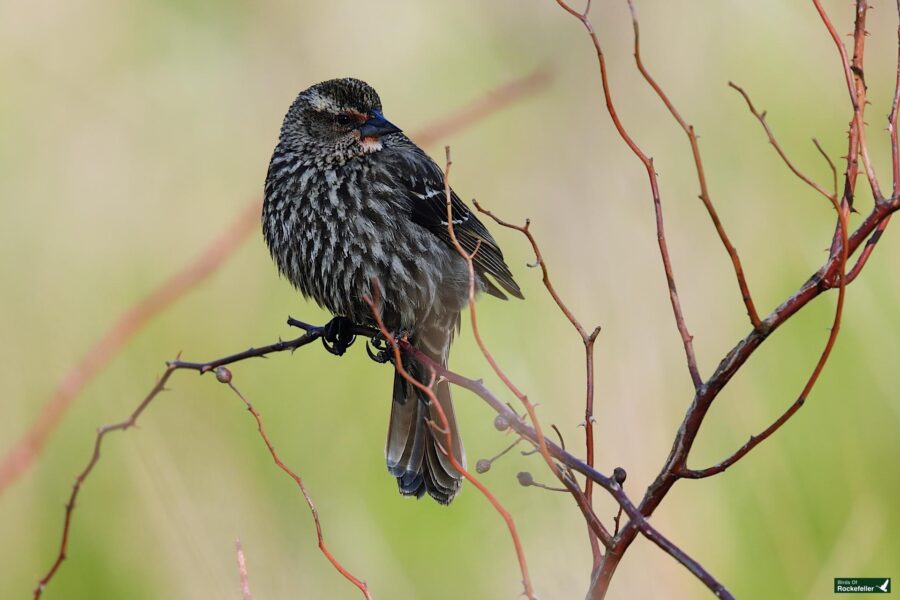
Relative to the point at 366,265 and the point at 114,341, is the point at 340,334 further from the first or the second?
the point at 114,341

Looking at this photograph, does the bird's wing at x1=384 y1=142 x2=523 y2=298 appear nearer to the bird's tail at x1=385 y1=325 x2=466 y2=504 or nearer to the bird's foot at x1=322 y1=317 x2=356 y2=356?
the bird's tail at x1=385 y1=325 x2=466 y2=504

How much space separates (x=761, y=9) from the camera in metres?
5.16

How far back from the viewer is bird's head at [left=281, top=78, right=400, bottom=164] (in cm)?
392

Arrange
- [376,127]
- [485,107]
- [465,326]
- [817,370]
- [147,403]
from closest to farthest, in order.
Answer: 1. [817,370]
2. [147,403]
3. [485,107]
4. [376,127]
5. [465,326]

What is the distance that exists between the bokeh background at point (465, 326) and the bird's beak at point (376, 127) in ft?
3.07

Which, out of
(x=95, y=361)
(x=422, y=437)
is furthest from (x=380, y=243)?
(x=95, y=361)

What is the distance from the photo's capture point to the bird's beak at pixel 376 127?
3865 mm

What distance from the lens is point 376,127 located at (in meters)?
3.89

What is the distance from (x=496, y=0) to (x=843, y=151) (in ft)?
5.82

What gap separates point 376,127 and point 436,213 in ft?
1.19

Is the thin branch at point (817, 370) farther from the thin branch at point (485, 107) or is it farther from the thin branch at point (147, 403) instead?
the thin branch at point (485, 107)

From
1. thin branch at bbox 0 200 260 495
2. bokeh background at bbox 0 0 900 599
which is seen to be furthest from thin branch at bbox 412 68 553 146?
thin branch at bbox 0 200 260 495

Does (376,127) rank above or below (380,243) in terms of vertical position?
above

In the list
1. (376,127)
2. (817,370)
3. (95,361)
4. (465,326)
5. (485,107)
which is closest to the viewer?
(817,370)
